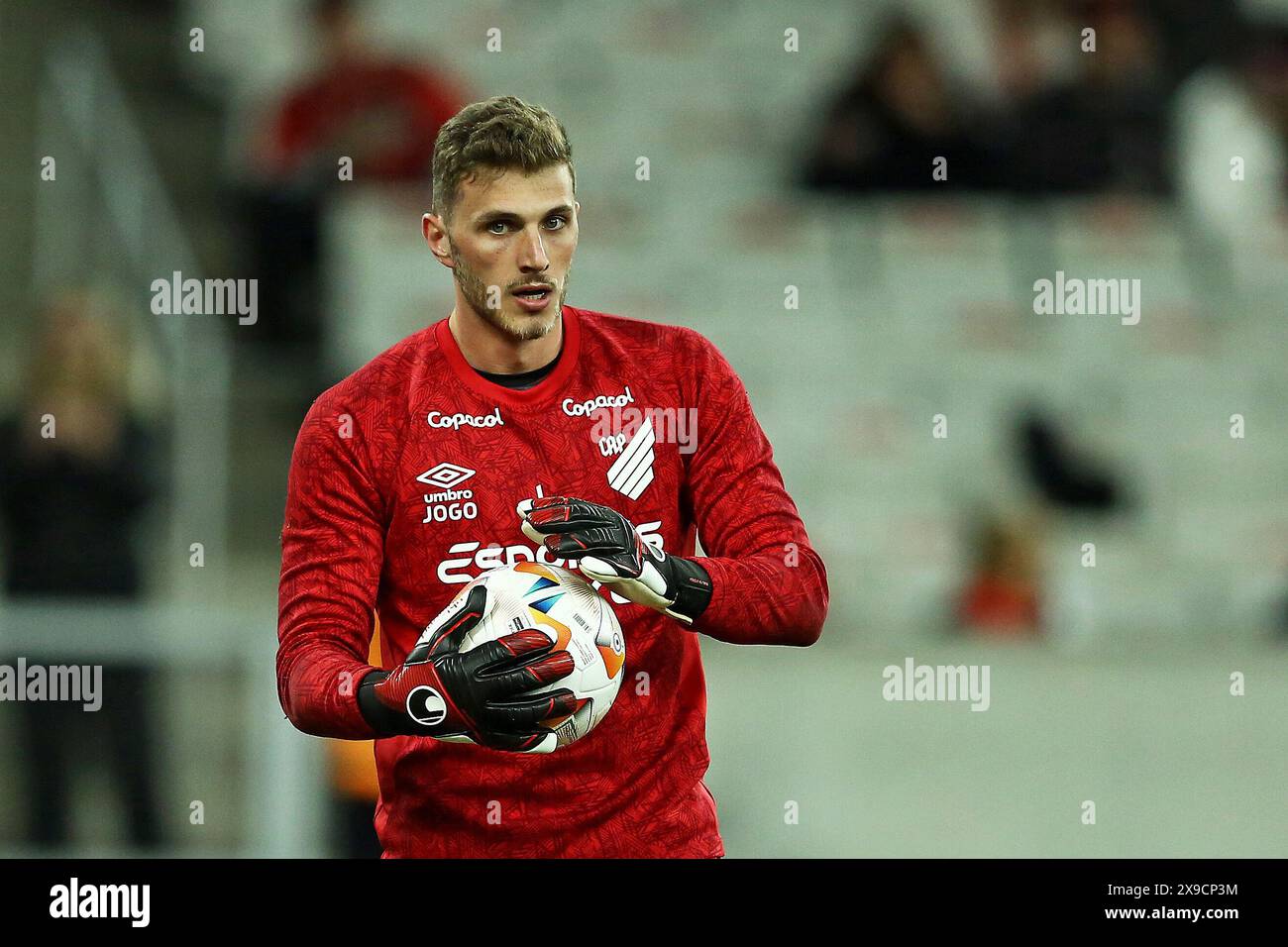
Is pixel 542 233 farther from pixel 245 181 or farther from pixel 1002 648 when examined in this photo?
pixel 245 181

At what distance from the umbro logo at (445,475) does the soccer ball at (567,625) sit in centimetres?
27

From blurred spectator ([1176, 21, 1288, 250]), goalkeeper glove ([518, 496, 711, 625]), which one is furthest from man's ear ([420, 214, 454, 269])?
blurred spectator ([1176, 21, 1288, 250])

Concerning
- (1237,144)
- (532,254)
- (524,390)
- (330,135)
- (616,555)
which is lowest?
(616,555)

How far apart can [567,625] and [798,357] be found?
694 cm

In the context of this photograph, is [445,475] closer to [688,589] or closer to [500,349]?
[500,349]

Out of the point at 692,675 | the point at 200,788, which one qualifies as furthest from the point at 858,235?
the point at 692,675

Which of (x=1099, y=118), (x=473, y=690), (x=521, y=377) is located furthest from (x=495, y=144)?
(x=1099, y=118)

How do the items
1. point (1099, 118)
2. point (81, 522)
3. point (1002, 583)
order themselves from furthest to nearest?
point (1099, 118)
point (1002, 583)
point (81, 522)

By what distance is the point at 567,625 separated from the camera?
12.0ft

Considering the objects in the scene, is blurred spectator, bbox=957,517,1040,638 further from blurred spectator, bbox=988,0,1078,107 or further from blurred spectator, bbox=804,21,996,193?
blurred spectator, bbox=988,0,1078,107

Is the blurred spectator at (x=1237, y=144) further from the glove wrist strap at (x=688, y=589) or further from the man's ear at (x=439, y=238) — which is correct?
the glove wrist strap at (x=688, y=589)

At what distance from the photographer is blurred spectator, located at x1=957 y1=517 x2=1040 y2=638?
912 centimetres

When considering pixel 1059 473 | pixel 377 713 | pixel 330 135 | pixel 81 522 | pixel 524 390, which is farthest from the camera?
pixel 1059 473

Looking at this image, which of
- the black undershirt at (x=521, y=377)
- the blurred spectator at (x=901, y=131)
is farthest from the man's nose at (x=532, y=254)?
the blurred spectator at (x=901, y=131)
